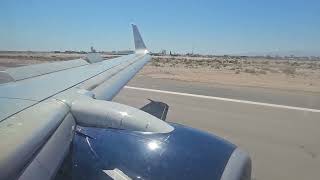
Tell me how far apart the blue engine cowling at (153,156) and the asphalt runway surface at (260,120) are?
356cm

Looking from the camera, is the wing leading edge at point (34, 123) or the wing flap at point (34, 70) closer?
the wing leading edge at point (34, 123)

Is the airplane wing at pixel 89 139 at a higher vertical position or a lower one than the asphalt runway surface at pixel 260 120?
higher

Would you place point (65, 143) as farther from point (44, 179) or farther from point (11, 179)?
point (11, 179)

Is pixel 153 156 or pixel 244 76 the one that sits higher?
pixel 153 156

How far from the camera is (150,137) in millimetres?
3080

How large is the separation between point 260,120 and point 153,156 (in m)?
8.78

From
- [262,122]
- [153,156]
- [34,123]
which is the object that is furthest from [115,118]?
[262,122]

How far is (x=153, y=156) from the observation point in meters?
2.93

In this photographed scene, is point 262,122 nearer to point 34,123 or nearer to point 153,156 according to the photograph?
point 153,156

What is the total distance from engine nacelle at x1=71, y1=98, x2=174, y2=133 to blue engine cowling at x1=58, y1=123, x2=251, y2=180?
45 millimetres

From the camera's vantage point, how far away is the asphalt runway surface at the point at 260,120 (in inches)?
285

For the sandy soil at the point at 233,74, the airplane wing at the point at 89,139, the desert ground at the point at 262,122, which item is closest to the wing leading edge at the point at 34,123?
the airplane wing at the point at 89,139

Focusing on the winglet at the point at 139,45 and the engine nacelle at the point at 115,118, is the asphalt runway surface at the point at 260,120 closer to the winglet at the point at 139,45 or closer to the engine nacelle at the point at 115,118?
the winglet at the point at 139,45

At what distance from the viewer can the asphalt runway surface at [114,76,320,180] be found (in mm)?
7246
